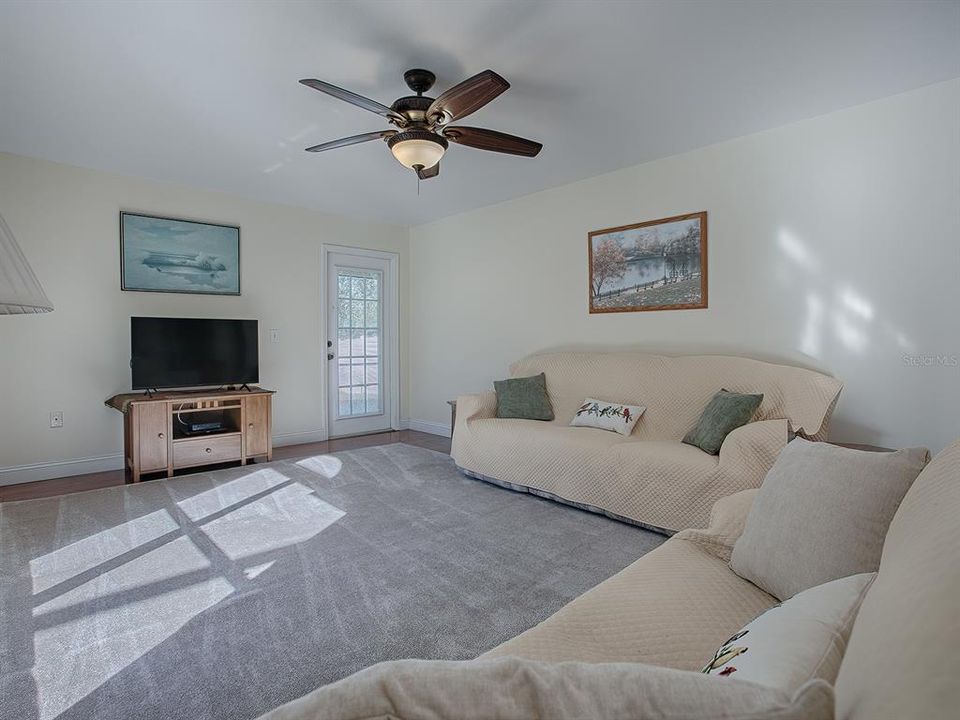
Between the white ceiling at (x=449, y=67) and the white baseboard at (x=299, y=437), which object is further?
the white baseboard at (x=299, y=437)

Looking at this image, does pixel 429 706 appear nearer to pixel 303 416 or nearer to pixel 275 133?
pixel 275 133

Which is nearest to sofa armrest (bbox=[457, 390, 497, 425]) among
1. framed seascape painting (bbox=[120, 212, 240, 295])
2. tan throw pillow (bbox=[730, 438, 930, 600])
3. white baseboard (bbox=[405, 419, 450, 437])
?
white baseboard (bbox=[405, 419, 450, 437])

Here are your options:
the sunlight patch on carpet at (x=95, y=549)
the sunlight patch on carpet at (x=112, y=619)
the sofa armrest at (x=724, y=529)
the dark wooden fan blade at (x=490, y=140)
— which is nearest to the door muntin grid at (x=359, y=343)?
the sunlight patch on carpet at (x=95, y=549)

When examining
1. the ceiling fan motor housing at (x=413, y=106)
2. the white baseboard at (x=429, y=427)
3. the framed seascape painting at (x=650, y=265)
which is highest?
the ceiling fan motor housing at (x=413, y=106)

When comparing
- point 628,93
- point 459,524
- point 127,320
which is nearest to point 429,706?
point 459,524

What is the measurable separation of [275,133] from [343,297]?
8.13 feet

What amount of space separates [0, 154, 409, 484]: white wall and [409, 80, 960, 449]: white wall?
2.88 m

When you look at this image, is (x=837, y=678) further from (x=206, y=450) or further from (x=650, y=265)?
(x=206, y=450)

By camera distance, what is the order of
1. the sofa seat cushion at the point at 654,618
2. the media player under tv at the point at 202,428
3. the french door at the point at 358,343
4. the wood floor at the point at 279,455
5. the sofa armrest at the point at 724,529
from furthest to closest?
the french door at the point at 358,343 → the media player under tv at the point at 202,428 → the wood floor at the point at 279,455 → the sofa armrest at the point at 724,529 → the sofa seat cushion at the point at 654,618

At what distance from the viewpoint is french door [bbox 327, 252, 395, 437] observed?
5637 millimetres

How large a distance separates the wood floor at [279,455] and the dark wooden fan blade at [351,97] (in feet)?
10.5

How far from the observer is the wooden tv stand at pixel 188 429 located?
392 centimetres

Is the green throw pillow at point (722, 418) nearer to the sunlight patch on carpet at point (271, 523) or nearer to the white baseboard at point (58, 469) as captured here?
the sunlight patch on carpet at point (271, 523)

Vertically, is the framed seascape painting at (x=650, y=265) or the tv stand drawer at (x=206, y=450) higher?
the framed seascape painting at (x=650, y=265)
